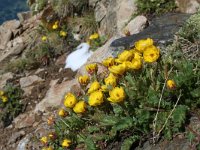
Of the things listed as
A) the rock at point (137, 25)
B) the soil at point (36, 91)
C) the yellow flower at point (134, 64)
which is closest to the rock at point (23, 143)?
the soil at point (36, 91)

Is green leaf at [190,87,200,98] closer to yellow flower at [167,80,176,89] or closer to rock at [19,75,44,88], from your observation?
yellow flower at [167,80,176,89]

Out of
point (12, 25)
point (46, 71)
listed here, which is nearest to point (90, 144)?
point (46, 71)

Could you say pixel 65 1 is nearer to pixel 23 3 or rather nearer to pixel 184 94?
pixel 184 94

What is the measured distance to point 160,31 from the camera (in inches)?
263

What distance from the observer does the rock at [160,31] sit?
6281mm

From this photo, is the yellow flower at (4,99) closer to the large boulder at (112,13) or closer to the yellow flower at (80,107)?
the large boulder at (112,13)

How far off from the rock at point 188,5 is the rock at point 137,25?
0.57m

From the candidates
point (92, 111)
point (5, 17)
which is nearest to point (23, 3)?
point (5, 17)

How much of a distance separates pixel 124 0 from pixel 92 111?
4692mm

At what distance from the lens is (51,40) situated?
32.3 feet

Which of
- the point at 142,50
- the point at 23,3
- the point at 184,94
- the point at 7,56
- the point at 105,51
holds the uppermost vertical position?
the point at 142,50

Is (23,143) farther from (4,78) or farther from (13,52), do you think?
(13,52)

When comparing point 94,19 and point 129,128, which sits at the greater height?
point 129,128

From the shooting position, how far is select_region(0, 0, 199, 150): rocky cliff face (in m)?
6.98
